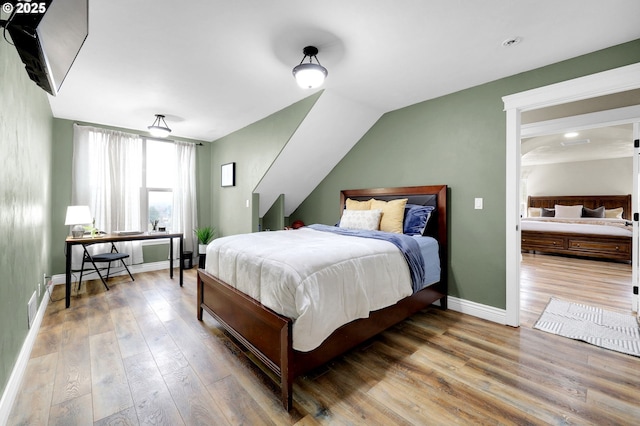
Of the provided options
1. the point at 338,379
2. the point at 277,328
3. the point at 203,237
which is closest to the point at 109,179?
the point at 203,237

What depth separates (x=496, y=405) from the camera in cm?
159

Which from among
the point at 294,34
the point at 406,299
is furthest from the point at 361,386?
the point at 294,34

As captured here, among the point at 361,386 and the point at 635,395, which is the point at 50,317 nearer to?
the point at 361,386

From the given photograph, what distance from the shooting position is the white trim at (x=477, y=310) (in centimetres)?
270

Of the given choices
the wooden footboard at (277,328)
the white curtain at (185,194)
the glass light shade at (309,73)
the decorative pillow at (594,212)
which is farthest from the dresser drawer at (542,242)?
the white curtain at (185,194)

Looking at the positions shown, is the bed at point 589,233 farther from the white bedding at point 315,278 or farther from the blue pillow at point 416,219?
the white bedding at point 315,278

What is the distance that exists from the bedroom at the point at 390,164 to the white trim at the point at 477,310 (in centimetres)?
5

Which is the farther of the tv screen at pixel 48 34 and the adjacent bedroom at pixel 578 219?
the adjacent bedroom at pixel 578 219

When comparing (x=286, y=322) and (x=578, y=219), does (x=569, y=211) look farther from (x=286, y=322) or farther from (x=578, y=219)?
(x=286, y=322)

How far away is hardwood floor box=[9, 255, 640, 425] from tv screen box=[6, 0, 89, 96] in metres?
1.78

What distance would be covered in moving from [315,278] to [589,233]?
644 cm

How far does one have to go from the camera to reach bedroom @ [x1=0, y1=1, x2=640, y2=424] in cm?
198

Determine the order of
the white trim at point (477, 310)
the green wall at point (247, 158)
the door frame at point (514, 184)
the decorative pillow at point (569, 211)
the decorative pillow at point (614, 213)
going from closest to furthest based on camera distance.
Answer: the door frame at point (514, 184)
the white trim at point (477, 310)
the green wall at point (247, 158)
the decorative pillow at point (614, 213)
the decorative pillow at point (569, 211)

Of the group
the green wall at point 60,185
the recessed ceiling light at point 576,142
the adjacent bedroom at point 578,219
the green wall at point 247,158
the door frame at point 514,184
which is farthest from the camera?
the recessed ceiling light at point 576,142
